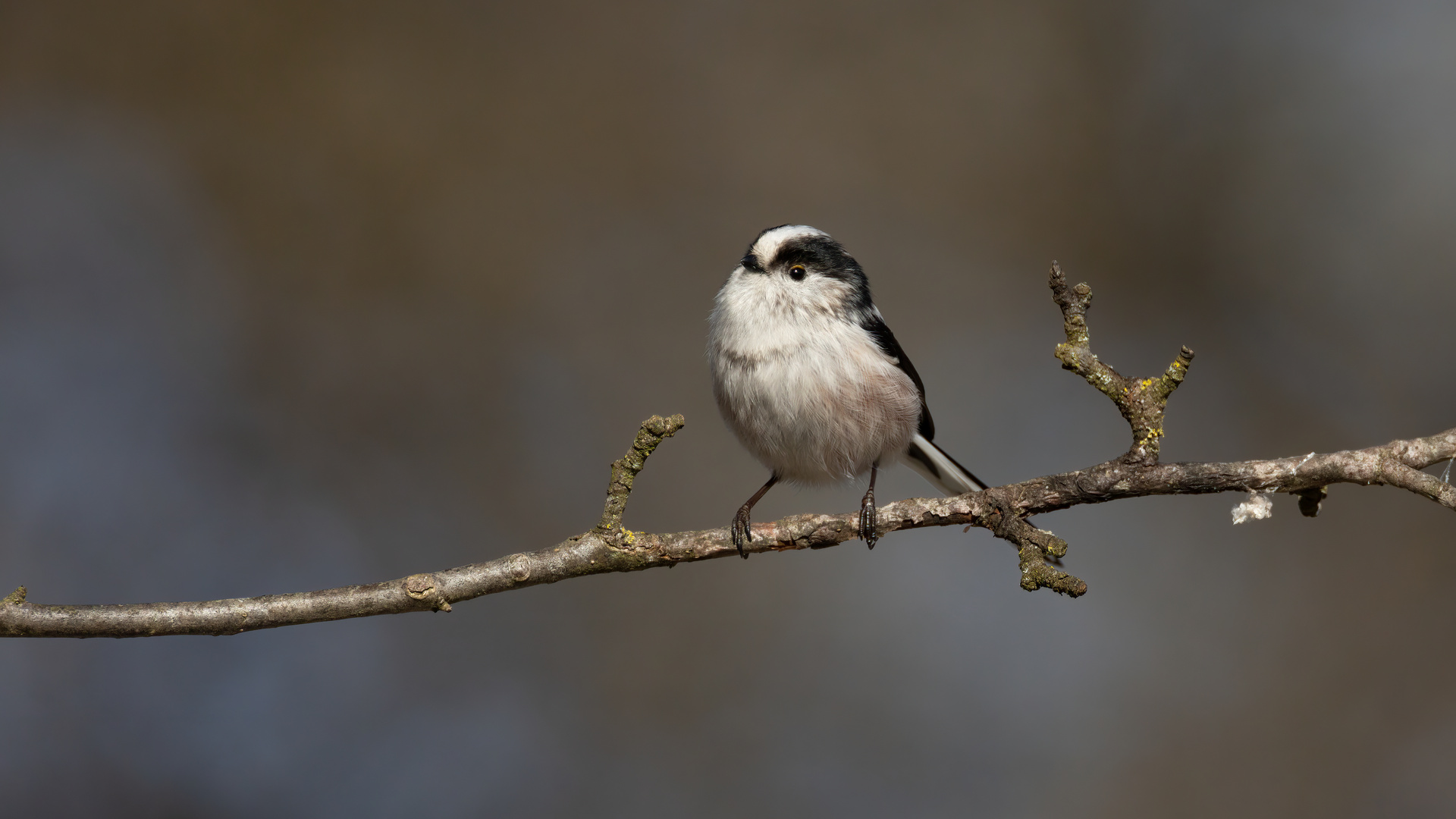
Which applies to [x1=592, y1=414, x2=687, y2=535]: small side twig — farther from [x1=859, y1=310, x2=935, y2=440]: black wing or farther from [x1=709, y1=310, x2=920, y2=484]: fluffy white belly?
[x1=859, y1=310, x2=935, y2=440]: black wing

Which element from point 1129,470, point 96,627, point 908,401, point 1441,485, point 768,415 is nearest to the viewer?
point 1441,485

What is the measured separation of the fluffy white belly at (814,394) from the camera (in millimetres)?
2463

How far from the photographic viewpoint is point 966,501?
1848mm

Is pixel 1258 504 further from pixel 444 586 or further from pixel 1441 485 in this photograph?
pixel 444 586

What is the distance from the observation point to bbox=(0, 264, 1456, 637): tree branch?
5.17ft

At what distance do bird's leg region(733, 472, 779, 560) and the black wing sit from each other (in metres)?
0.53

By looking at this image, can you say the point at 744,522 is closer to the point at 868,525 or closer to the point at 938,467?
the point at 868,525

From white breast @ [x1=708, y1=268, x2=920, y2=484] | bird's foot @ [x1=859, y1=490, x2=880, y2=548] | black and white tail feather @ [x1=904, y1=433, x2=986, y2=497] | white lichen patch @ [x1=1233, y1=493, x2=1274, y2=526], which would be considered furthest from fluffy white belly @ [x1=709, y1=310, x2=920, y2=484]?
white lichen patch @ [x1=1233, y1=493, x2=1274, y2=526]

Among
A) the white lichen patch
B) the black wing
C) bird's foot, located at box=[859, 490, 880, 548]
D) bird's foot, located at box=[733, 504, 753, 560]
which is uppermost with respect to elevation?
the black wing

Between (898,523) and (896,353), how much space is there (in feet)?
3.35

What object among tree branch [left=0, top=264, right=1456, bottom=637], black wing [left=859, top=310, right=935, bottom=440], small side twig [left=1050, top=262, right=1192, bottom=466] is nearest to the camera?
tree branch [left=0, top=264, right=1456, bottom=637]

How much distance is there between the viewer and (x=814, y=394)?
246cm

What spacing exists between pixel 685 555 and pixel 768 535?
0.63ft

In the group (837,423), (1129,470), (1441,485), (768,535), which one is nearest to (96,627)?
(768,535)
